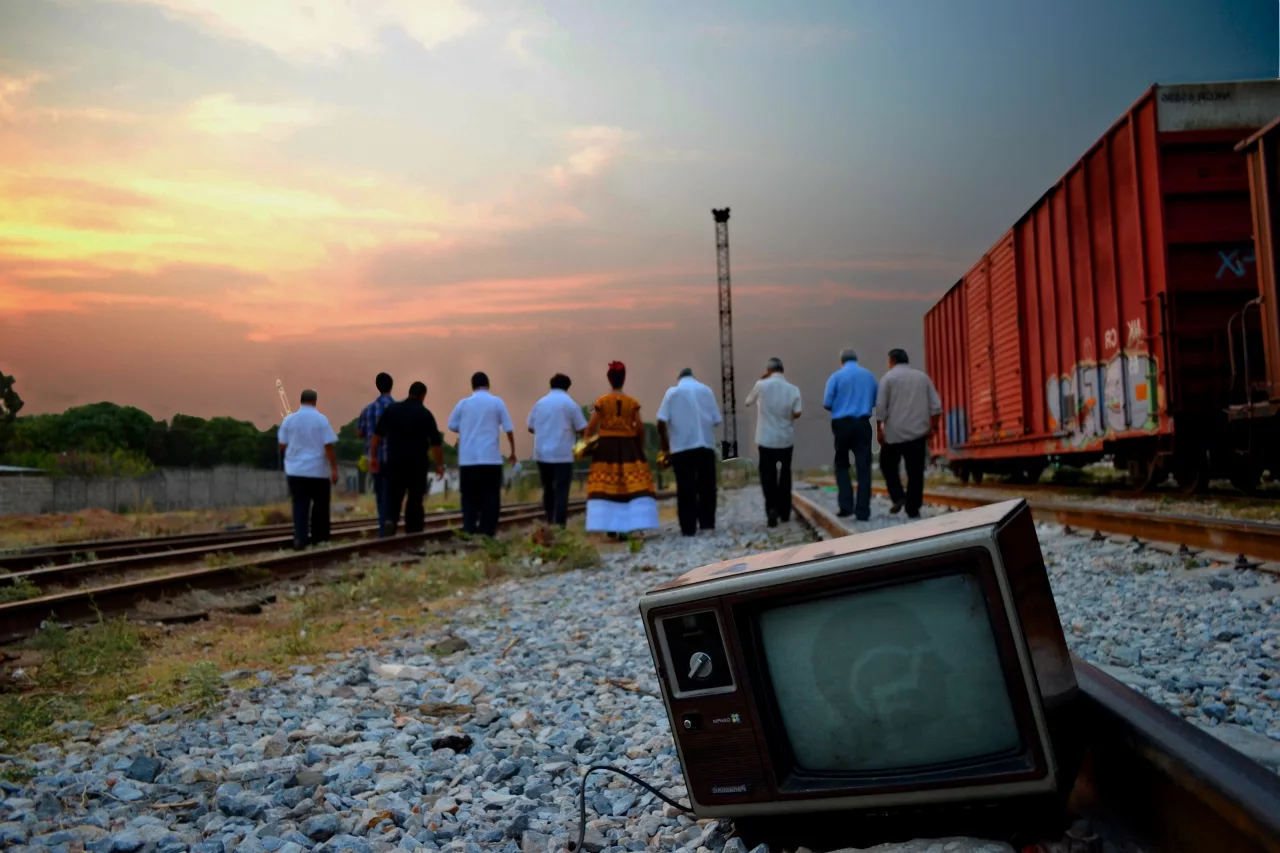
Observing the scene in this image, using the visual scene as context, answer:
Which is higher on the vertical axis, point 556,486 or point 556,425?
point 556,425

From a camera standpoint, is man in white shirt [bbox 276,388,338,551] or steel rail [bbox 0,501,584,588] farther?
man in white shirt [bbox 276,388,338,551]

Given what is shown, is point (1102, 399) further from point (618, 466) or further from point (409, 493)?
point (409, 493)

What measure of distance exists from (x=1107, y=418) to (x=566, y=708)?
9791 millimetres

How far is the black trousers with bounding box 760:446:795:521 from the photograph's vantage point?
11547 mm

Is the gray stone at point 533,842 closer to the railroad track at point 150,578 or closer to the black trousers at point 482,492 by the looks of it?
the railroad track at point 150,578

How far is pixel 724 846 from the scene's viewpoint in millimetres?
2342

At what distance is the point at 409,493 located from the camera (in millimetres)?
12539

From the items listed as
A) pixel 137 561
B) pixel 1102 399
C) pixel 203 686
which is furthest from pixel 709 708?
pixel 1102 399

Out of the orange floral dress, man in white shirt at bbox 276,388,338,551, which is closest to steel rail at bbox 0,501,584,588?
man in white shirt at bbox 276,388,338,551

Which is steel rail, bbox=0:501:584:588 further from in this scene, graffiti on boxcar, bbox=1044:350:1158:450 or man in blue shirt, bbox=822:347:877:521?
graffiti on boxcar, bbox=1044:350:1158:450

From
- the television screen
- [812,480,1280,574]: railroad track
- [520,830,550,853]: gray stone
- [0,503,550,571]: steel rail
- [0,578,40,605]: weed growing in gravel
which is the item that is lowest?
[520,830,550,853]: gray stone

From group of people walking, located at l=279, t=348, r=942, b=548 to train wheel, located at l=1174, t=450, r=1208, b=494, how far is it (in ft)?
9.66

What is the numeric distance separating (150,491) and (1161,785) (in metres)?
32.8

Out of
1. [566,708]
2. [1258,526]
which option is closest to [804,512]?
[1258,526]
